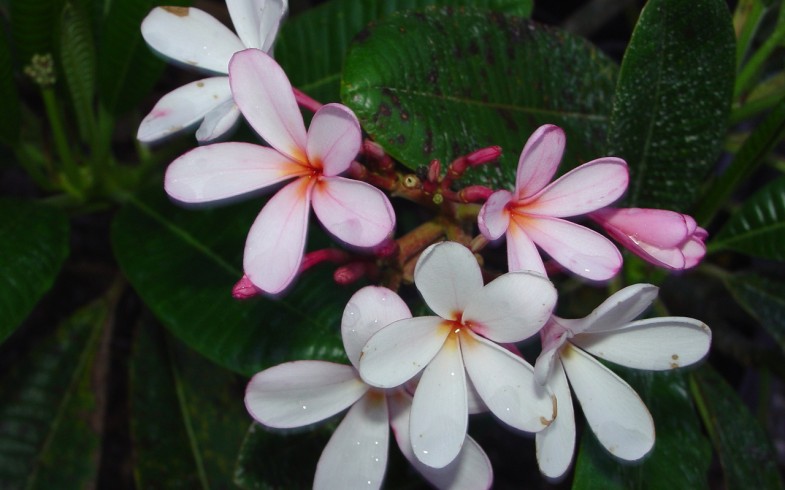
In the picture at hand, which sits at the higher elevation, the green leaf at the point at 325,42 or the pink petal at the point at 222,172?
the pink petal at the point at 222,172

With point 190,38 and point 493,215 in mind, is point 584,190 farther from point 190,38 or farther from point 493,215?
point 190,38

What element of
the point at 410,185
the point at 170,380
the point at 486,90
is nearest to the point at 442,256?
the point at 410,185

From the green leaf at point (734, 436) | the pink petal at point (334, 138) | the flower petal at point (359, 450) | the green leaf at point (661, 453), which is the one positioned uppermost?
the pink petal at point (334, 138)

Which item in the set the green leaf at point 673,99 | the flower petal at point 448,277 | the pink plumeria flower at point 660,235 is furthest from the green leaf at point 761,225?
the flower petal at point 448,277

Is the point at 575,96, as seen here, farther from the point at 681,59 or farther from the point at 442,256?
the point at 442,256

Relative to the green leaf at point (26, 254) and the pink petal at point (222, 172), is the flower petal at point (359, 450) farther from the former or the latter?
the green leaf at point (26, 254)

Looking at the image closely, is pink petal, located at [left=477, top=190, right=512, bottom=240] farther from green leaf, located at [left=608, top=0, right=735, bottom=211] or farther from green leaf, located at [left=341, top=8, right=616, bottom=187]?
green leaf, located at [left=608, top=0, right=735, bottom=211]
